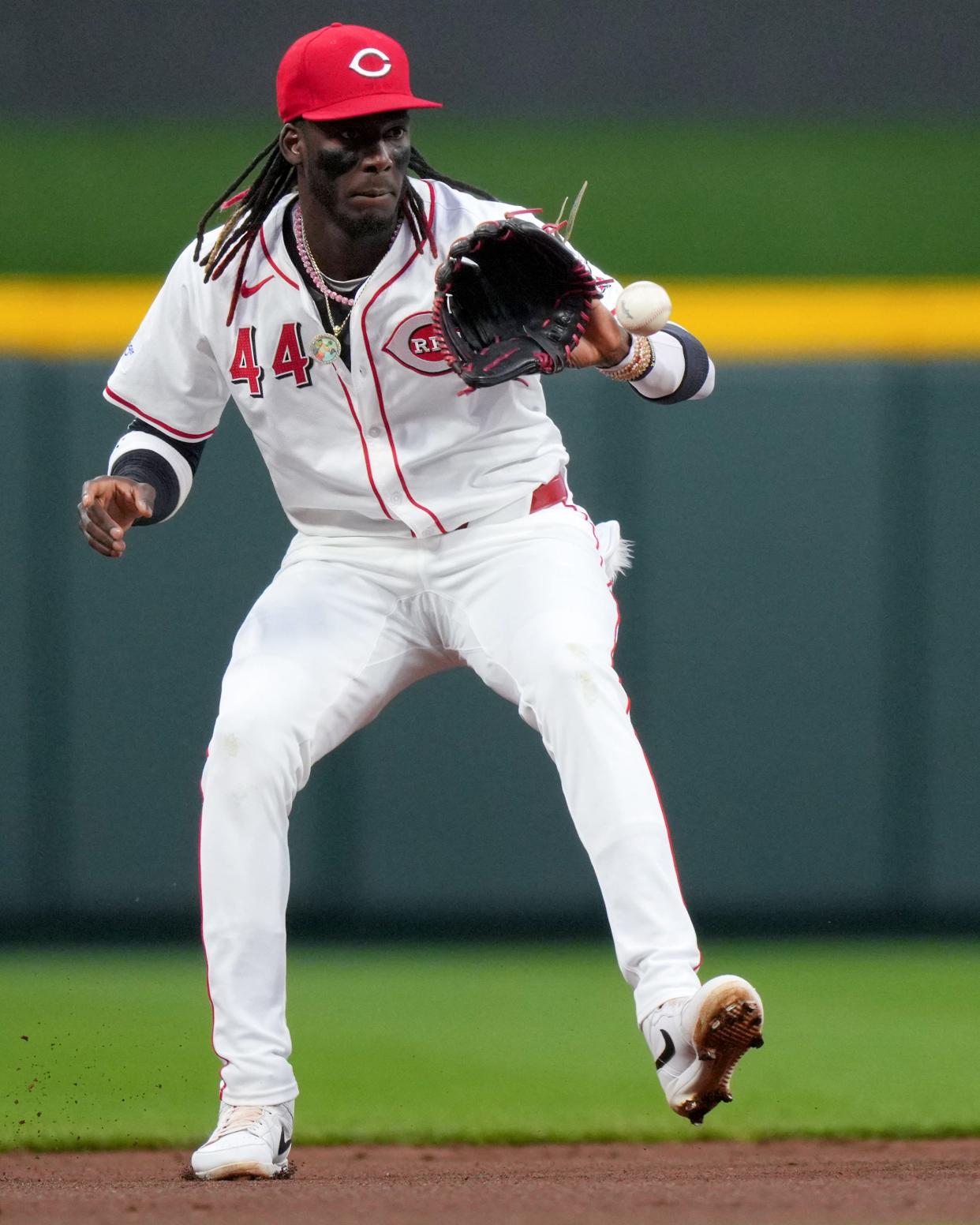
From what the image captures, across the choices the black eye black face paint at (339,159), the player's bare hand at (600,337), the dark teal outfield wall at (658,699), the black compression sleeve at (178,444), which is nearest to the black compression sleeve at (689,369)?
the player's bare hand at (600,337)

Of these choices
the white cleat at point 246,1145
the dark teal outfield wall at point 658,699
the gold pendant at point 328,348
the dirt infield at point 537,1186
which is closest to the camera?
the dirt infield at point 537,1186

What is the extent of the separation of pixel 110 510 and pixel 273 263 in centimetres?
47

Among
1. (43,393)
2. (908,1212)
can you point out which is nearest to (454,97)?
(43,393)

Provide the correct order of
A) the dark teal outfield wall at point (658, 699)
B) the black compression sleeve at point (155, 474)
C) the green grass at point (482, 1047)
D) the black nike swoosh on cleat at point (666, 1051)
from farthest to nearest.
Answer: the dark teal outfield wall at point (658, 699)
the green grass at point (482, 1047)
the black compression sleeve at point (155, 474)
the black nike swoosh on cleat at point (666, 1051)

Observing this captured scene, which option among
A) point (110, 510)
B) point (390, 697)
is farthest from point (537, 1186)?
point (110, 510)

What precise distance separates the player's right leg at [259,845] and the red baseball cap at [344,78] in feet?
2.49

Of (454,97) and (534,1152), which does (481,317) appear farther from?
(454,97)

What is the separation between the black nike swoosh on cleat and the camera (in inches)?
88.8

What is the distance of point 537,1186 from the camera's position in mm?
2445

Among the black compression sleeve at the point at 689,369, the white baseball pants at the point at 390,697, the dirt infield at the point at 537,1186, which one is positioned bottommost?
the dirt infield at the point at 537,1186

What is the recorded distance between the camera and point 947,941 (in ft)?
15.5

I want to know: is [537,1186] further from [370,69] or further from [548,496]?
[370,69]

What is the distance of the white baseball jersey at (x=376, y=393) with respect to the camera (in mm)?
2688

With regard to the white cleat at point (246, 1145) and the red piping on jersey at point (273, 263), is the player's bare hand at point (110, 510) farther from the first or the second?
the white cleat at point (246, 1145)
